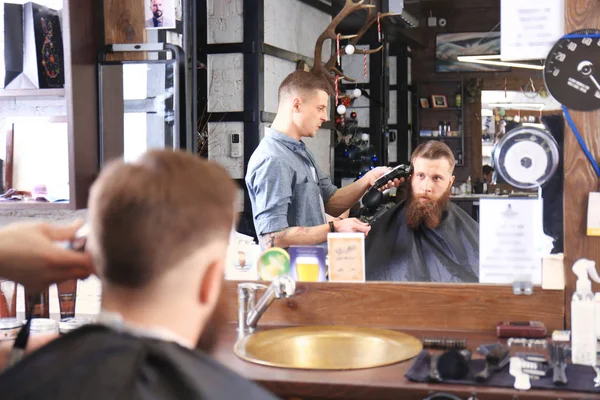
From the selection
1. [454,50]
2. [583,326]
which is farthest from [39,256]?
[454,50]

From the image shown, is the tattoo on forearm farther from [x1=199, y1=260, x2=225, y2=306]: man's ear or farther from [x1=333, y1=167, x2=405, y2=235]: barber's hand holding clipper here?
[x1=199, y1=260, x2=225, y2=306]: man's ear

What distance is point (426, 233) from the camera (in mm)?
3104

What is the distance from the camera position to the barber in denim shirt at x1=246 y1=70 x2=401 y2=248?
9.61 feet

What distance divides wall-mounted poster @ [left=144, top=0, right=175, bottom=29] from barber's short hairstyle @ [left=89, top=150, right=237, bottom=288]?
201 cm

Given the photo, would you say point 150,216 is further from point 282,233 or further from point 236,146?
point 236,146

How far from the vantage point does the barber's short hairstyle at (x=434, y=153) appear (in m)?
3.10

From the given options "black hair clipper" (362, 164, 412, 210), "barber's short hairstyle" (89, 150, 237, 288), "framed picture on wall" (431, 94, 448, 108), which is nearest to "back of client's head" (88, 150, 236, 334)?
"barber's short hairstyle" (89, 150, 237, 288)

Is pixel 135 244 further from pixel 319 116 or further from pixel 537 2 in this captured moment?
pixel 319 116

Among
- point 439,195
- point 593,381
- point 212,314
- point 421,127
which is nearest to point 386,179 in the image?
point 439,195

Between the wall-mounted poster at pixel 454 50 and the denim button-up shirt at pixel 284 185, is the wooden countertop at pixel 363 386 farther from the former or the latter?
the wall-mounted poster at pixel 454 50

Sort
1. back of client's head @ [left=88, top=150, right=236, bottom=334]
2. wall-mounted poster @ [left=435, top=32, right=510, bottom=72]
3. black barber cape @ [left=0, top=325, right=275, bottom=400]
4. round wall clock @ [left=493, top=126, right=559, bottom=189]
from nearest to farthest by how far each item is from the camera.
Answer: black barber cape @ [left=0, top=325, right=275, bottom=400]
back of client's head @ [left=88, top=150, right=236, bottom=334]
round wall clock @ [left=493, top=126, right=559, bottom=189]
wall-mounted poster @ [left=435, top=32, right=510, bottom=72]

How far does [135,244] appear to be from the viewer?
43.5 inches

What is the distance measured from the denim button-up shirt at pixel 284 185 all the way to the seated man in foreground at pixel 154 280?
178 cm

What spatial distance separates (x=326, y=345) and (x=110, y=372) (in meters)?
1.50
